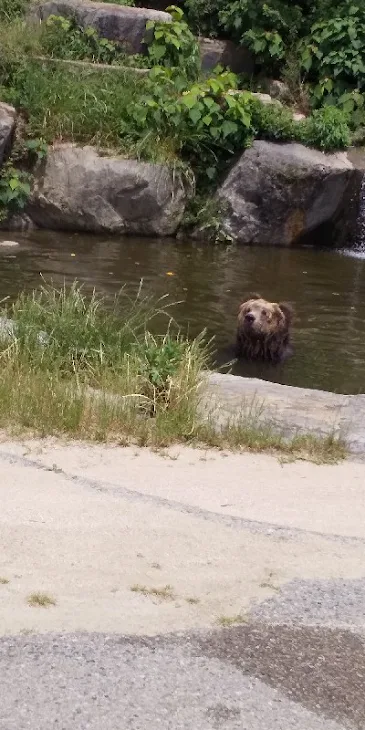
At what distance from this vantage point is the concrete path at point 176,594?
3.17 meters

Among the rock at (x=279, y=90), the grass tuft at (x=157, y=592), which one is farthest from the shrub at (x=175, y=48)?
the grass tuft at (x=157, y=592)

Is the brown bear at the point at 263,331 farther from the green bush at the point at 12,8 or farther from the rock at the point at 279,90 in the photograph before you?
the green bush at the point at 12,8

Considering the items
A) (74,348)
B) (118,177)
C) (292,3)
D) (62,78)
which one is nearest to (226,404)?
(74,348)

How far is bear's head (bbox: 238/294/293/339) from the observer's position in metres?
9.12

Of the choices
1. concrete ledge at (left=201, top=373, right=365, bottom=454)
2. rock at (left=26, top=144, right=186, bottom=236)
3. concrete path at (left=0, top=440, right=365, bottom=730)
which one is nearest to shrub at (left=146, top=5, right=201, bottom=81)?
rock at (left=26, top=144, right=186, bottom=236)

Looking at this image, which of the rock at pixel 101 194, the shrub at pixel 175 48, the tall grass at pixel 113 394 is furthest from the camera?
the shrub at pixel 175 48

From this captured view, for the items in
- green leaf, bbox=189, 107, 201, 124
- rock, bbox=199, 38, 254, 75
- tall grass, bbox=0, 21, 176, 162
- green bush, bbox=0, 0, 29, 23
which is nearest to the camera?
green leaf, bbox=189, 107, 201, 124

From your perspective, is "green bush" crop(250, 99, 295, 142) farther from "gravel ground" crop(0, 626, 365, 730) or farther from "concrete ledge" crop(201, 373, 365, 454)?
"gravel ground" crop(0, 626, 365, 730)

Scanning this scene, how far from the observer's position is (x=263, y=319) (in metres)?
9.14

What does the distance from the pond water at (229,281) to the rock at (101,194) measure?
1.12ft

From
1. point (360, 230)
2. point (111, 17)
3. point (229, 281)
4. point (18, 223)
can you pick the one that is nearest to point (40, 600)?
point (229, 281)

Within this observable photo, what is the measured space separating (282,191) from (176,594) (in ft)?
36.8

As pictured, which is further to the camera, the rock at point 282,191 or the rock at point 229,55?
the rock at point 229,55

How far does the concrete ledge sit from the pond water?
177 centimetres
